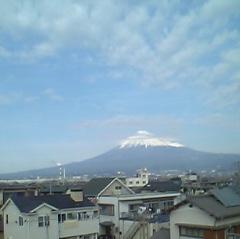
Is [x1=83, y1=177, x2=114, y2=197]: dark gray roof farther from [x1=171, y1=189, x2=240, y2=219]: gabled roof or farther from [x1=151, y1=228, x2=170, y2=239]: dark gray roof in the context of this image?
[x1=171, y1=189, x2=240, y2=219]: gabled roof

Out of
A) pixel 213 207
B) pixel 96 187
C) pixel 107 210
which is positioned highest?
pixel 213 207

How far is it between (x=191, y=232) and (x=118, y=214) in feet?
45.2

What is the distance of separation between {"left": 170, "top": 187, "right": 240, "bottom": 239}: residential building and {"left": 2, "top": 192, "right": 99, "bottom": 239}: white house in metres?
8.30

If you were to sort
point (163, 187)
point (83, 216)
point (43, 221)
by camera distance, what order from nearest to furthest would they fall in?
point (43, 221), point (83, 216), point (163, 187)

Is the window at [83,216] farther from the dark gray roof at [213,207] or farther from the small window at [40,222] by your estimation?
the dark gray roof at [213,207]

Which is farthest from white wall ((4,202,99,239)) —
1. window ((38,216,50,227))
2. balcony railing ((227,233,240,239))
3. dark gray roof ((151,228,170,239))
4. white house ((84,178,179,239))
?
balcony railing ((227,233,240,239))

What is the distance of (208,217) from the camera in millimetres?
20844

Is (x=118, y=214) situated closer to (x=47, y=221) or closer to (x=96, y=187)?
(x=96, y=187)

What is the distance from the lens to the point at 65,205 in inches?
1125

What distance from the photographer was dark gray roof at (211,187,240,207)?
2198 centimetres

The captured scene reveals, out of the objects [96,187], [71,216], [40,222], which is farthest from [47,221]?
[96,187]

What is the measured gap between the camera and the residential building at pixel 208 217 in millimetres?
20766

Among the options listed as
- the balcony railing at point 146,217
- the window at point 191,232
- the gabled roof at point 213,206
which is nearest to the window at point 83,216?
the balcony railing at point 146,217

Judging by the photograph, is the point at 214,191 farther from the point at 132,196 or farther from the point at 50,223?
the point at 132,196
